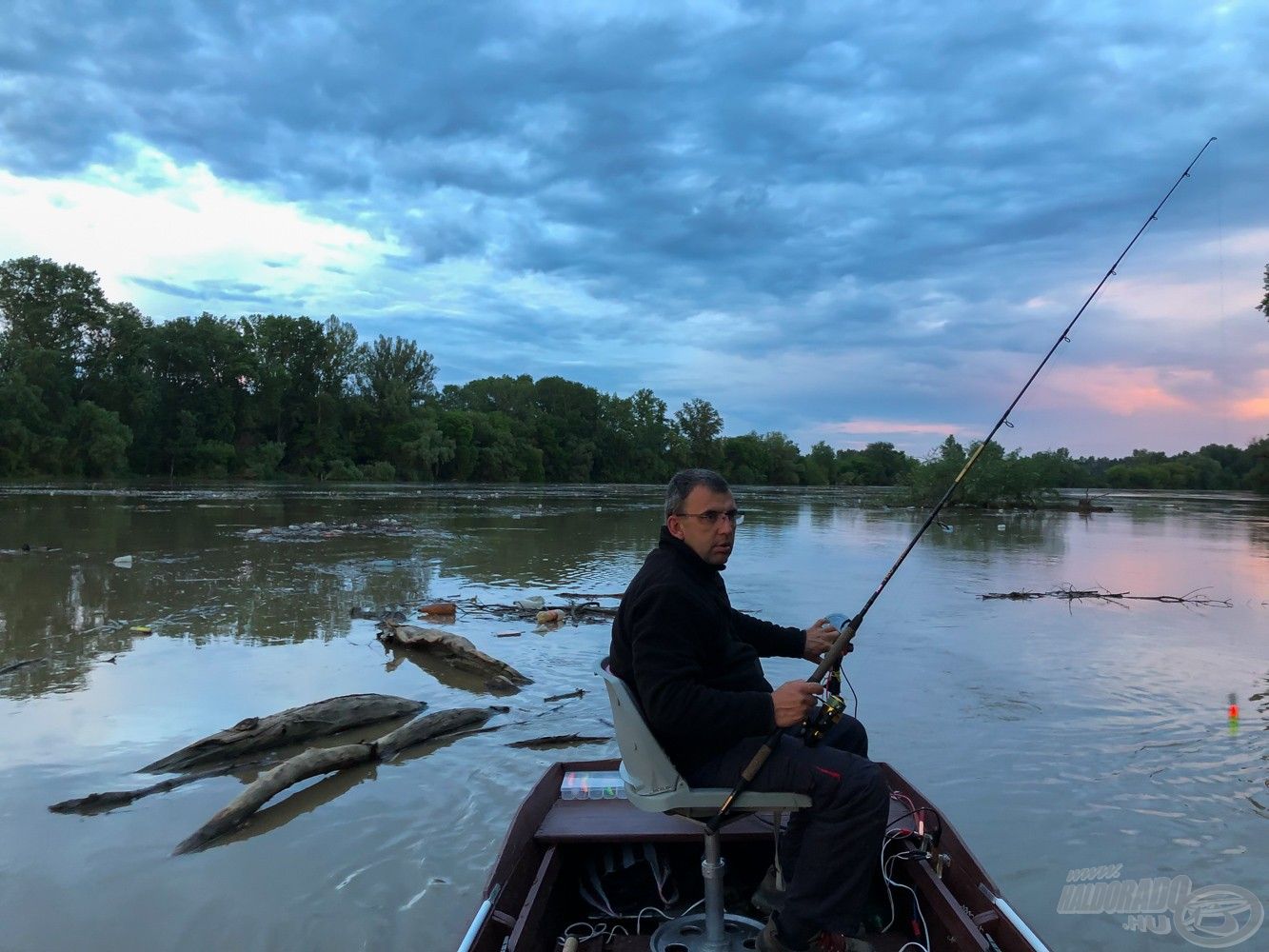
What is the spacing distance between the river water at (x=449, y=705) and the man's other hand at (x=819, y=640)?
5.94ft

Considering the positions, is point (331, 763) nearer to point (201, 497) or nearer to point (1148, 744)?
point (1148, 744)

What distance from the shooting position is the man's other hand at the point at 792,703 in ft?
9.12

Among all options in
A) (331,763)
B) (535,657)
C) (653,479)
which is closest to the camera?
(331,763)

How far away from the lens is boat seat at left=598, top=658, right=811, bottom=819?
106 inches

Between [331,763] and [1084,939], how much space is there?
14.6ft

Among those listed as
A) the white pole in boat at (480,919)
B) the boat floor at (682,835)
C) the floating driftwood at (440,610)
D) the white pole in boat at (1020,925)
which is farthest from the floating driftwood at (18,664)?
the white pole in boat at (1020,925)

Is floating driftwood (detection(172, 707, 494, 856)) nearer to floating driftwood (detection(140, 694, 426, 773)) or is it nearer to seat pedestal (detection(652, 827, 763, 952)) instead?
floating driftwood (detection(140, 694, 426, 773))

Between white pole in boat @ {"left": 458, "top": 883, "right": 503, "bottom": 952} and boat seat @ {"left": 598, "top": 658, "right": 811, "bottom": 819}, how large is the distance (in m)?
0.69

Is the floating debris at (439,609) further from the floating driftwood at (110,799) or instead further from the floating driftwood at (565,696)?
the floating driftwood at (110,799)

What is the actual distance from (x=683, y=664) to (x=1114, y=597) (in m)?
13.7

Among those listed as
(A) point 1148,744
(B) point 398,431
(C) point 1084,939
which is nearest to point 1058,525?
(A) point 1148,744

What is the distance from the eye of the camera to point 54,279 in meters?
56.2

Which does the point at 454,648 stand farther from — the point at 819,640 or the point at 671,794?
the point at 671,794

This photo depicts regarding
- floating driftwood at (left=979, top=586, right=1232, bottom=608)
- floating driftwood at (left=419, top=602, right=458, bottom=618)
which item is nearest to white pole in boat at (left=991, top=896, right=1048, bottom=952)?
floating driftwood at (left=419, top=602, right=458, bottom=618)
